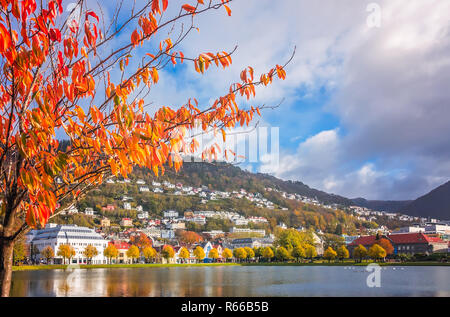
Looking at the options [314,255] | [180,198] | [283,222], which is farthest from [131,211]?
[314,255]

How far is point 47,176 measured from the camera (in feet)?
8.15

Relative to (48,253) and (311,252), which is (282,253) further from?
(48,253)

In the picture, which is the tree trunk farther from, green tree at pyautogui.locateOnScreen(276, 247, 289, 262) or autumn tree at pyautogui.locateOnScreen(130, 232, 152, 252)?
autumn tree at pyautogui.locateOnScreen(130, 232, 152, 252)

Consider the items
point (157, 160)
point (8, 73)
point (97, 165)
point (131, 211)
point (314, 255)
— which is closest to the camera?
point (157, 160)

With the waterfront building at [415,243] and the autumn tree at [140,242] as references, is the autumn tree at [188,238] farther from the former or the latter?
the waterfront building at [415,243]

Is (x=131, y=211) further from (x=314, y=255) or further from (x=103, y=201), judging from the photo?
(x=314, y=255)

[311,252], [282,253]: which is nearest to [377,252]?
[311,252]

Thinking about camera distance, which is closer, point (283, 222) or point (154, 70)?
point (154, 70)

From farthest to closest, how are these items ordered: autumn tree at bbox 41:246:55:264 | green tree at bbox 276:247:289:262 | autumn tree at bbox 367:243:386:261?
green tree at bbox 276:247:289:262
autumn tree at bbox 41:246:55:264
autumn tree at bbox 367:243:386:261

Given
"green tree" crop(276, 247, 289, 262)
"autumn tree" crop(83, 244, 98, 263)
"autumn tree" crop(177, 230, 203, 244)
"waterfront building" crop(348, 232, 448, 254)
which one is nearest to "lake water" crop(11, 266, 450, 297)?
"autumn tree" crop(83, 244, 98, 263)
